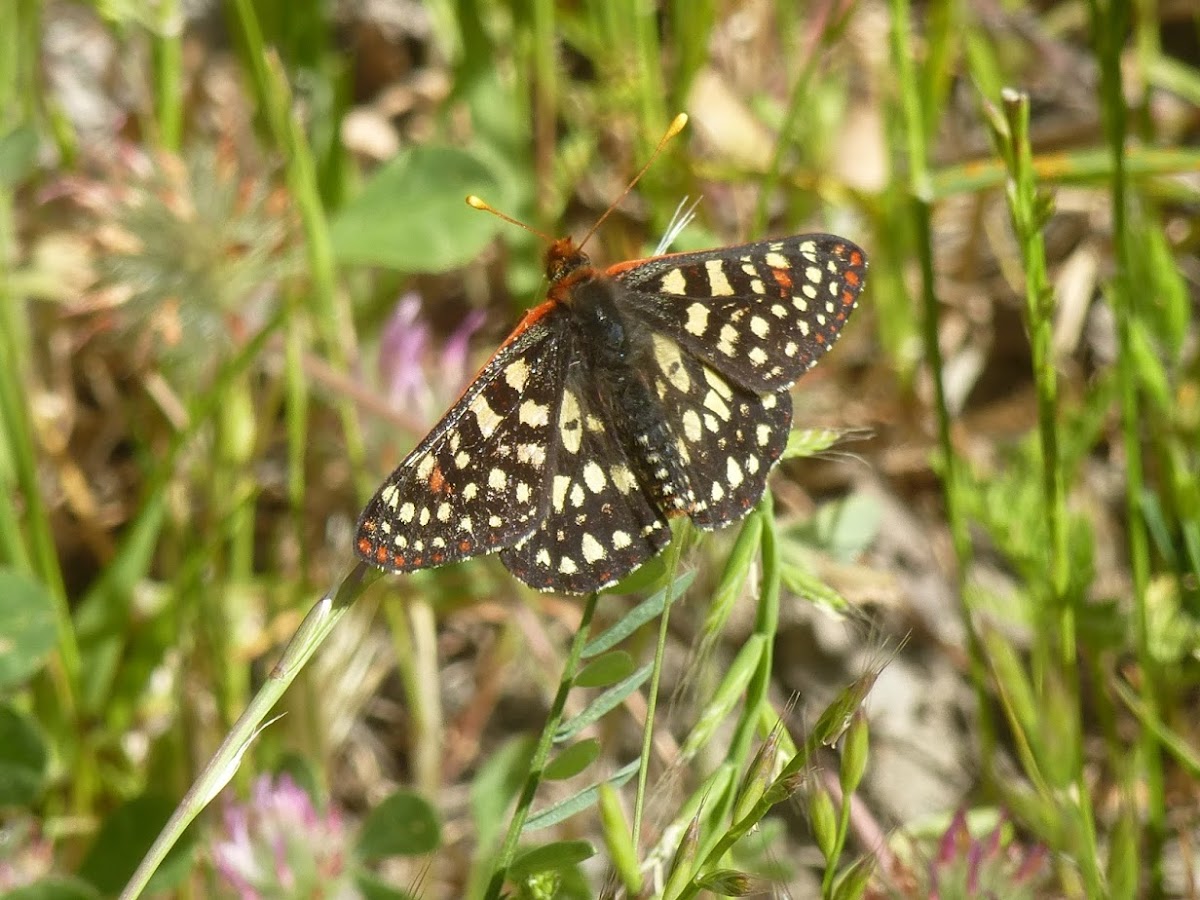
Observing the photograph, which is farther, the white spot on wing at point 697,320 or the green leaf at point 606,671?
the white spot on wing at point 697,320

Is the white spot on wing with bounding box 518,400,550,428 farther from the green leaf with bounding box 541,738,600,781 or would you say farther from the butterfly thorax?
the green leaf with bounding box 541,738,600,781

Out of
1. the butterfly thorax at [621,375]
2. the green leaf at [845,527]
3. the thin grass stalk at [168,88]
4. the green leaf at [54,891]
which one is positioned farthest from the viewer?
the thin grass stalk at [168,88]

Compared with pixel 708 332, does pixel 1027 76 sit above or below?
below

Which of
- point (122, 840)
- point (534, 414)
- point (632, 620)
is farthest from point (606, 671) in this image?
point (122, 840)

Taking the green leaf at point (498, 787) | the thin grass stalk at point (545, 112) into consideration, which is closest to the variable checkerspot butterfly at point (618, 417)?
the green leaf at point (498, 787)

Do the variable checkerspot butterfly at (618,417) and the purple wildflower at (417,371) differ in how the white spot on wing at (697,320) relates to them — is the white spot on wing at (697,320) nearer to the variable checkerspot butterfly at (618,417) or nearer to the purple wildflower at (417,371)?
the variable checkerspot butterfly at (618,417)

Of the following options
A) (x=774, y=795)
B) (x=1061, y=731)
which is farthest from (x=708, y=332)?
(x=774, y=795)

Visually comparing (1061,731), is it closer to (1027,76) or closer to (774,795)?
(774,795)

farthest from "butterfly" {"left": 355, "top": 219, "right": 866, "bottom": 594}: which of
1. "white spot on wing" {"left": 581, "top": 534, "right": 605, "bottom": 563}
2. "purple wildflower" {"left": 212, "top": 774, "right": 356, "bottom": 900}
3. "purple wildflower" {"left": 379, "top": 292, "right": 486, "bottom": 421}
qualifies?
"purple wildflower" {"left": 212, "top": 774, "right": 356, "bottom": 900}
